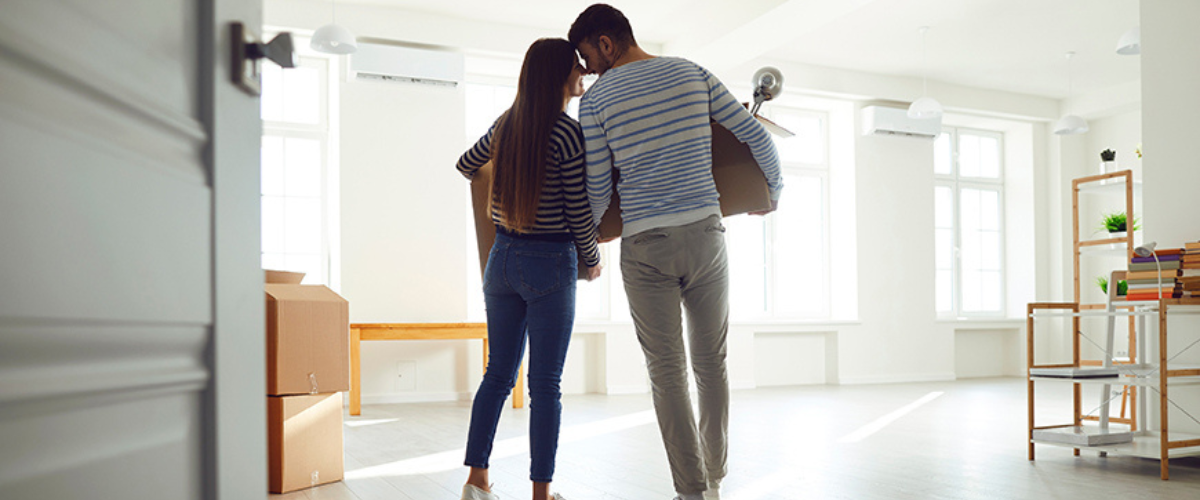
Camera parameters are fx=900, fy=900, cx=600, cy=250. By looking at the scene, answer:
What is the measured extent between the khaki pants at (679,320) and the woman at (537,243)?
0.16 meters

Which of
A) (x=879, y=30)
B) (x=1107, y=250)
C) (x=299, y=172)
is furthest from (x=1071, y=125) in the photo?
(x=299, y=172)

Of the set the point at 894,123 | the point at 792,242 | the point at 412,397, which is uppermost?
the point at 894,123

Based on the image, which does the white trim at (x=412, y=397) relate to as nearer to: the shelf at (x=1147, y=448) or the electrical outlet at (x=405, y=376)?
the electrical outlet at (x=405, y=376)

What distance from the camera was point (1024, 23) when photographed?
653cm

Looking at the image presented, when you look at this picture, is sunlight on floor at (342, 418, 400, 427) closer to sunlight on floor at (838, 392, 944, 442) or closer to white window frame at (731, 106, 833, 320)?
sunlight on floor at (838, 392, 944, 442)

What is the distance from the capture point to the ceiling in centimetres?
587

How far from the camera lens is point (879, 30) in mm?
6645

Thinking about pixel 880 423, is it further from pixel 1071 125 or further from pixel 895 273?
pixel 1071 125

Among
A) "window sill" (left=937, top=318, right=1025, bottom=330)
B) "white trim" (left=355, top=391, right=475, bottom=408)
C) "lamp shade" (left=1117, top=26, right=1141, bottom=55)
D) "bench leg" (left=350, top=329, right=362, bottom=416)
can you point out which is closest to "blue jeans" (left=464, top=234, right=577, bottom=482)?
"bench leg" (left=350, top=329, right=362, bottom=416)

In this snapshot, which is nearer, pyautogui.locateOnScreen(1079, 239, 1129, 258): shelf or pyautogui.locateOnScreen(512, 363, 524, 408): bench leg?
pyautogui.locateOnScreen(1079, 239, 1129, 258): shelf

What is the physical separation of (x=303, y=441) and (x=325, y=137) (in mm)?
3985

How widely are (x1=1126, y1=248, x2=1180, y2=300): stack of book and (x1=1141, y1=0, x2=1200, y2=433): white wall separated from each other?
0.18 m

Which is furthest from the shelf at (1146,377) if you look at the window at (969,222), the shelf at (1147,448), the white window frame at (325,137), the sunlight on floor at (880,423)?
the window at (969,222)

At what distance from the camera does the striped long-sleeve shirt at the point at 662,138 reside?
202 centimetres
